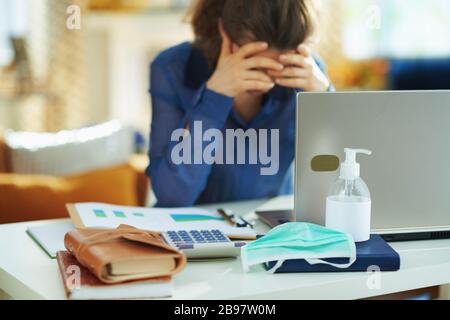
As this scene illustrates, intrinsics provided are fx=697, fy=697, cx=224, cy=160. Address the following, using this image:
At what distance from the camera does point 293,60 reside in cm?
130

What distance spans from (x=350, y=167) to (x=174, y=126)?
544 millimetres

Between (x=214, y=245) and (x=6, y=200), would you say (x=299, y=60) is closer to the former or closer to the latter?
(x=214, y=245)

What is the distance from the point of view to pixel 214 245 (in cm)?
101

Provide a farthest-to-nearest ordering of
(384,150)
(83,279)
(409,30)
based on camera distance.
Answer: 1. (409,30)
2. (384,150)
3. (83,279)

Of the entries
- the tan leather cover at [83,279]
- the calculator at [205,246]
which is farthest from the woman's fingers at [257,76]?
the tan leather cover at [83,279]

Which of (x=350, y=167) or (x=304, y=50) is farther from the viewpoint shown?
(x=304, y=50)

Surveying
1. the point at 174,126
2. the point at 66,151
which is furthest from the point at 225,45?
the point at 66,151

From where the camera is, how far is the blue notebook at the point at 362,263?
0.96 m

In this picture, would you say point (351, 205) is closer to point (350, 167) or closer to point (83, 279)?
point (350, 167)

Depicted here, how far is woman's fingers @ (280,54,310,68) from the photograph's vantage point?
4.27ft

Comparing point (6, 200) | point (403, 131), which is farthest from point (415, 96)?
point (6, 200)

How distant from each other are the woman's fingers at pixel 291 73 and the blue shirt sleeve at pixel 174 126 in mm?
109

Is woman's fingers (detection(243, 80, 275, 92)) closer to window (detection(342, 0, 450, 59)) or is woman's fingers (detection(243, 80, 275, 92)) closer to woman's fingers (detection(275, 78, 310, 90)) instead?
woman's fingers (detection(275, 78, 310, 90))

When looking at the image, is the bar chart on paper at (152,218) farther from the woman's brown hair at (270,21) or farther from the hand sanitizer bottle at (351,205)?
the woman's brown hair at (270,21)
